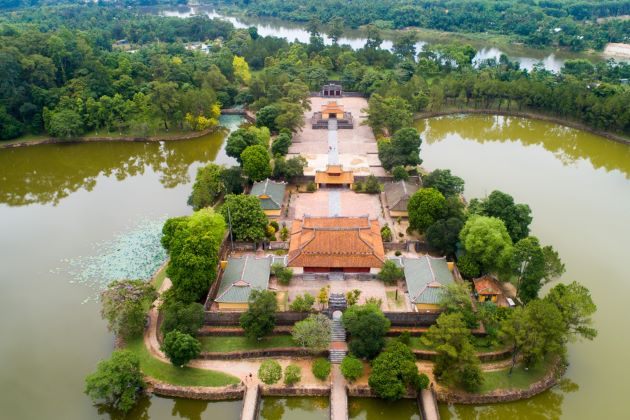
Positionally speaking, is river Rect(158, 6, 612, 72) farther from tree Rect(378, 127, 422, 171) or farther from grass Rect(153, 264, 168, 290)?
grass Rect(153, 264, 168, 290)

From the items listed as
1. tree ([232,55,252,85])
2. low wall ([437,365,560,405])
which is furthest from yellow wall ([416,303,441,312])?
tree ([232,55,252,85])

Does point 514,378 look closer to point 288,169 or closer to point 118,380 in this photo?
point 118,380

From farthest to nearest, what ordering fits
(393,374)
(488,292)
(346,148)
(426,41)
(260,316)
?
(426,41) < (346,148) < (488,292) < (260,316) < (393,374)

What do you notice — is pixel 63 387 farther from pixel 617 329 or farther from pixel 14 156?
pixel 14 156

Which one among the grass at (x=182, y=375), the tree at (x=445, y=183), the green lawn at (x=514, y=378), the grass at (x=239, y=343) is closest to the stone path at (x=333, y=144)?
the tree at (x=445, y=183)

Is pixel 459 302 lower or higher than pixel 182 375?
higher

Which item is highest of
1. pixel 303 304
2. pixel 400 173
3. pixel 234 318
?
pixel 400 173

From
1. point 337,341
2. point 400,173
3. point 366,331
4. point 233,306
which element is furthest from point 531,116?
point 233,306

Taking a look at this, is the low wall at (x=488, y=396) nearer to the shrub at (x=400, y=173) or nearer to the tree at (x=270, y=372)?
the tree at (x=270, y=372)
